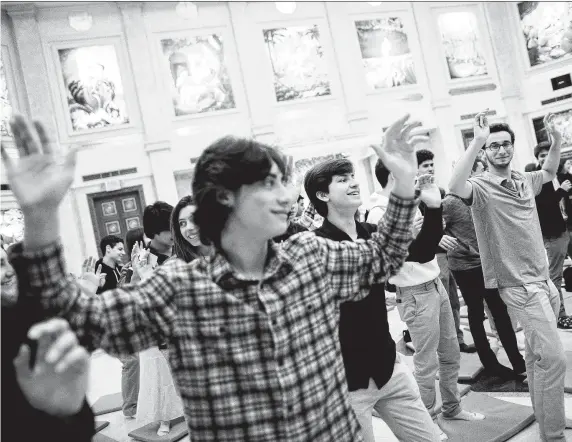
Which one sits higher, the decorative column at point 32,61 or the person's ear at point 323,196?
the decorative column at point 32,61

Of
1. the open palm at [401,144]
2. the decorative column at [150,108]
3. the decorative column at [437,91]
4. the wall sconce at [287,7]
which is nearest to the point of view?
the open palm at [401,144]

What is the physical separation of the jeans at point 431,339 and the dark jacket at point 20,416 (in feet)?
7.88

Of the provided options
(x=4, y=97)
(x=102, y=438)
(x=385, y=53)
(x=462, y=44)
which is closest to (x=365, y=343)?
(x=102, y=438)

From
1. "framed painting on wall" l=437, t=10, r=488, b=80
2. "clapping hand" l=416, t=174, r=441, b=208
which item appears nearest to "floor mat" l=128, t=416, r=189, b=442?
"clapping hand" l=416, t=174, r=441, b=208

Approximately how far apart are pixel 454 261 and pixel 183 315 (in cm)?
346

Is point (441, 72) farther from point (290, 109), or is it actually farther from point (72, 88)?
point (72, 88)

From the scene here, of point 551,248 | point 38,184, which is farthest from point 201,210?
point 551,248

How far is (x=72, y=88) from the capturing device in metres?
13.3

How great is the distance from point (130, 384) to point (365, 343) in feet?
10.3

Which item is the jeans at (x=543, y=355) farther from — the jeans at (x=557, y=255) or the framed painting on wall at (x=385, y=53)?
the framed painting on wall at (x=385, y=53)

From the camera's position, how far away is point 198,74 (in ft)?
46.5

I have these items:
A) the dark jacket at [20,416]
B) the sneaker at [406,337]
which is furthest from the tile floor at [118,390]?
the dark jacket at [20,416]

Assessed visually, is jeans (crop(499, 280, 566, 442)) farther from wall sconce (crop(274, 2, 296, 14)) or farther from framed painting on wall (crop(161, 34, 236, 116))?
wall sconce (crop(274, 2, 296, 14))

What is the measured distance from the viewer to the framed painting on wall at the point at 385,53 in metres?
15.3
